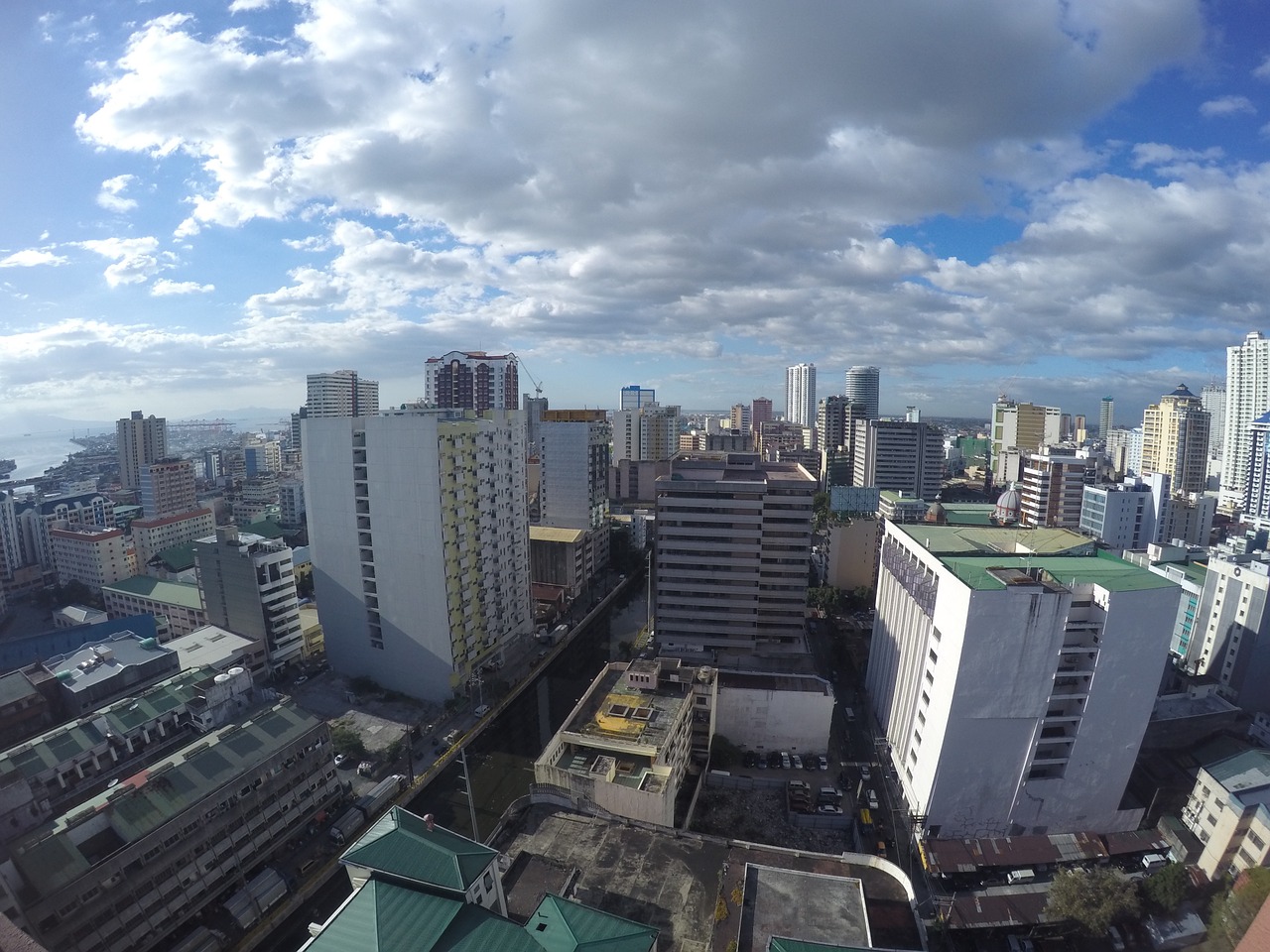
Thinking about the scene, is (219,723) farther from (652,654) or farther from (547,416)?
(547,416)

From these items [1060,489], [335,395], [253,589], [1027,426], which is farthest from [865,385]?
[253,589]

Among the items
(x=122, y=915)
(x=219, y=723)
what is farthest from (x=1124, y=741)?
(x=219, y=723)

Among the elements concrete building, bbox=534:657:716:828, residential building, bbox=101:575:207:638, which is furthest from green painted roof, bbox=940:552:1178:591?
residential building, bbox=101:575:207:638

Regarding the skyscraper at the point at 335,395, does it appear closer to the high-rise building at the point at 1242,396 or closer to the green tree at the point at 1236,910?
the green tree at the point at 1236,910

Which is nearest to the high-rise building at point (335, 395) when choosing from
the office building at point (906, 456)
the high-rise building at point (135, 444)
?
the high-rise building at point (135, 444)

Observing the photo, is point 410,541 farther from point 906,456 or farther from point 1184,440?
point 1184,440

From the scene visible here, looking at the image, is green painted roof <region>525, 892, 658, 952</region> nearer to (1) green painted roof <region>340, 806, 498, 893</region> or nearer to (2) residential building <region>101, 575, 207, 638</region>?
(1) green painted roof <region>340, 806, 498, 893</region>
